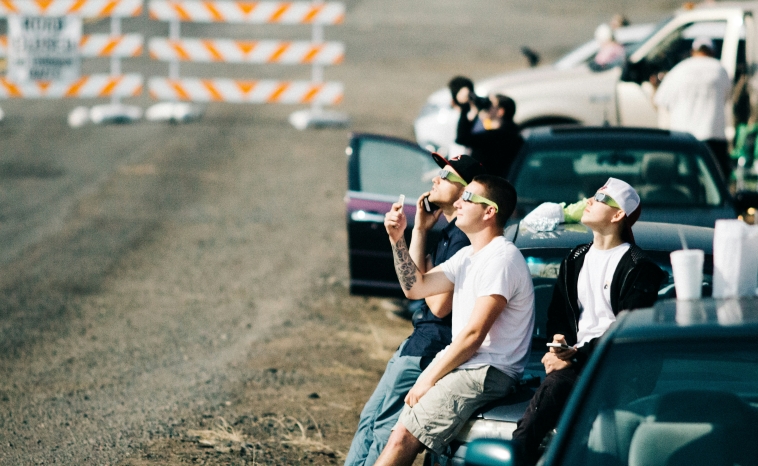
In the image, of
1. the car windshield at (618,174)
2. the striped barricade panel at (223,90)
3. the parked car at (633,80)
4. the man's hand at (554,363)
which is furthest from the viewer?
the striped barricade panel at (223,90)

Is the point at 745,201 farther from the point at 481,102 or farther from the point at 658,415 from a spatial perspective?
the point at 658,415

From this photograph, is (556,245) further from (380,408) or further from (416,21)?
(416,21)

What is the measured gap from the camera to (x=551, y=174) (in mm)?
7902

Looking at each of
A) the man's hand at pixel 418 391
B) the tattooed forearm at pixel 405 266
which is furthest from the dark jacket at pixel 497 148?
the man's hand at pixel 418 391

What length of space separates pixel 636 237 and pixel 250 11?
12602 mm

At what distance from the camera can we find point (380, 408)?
4.80m

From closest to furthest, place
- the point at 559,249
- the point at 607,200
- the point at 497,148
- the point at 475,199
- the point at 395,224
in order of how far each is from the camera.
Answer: the point at 607,200 → the point at 475,199 → the point at 395,224 → the point at 559,249 → the point at 497,148

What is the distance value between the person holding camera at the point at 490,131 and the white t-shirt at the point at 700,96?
8.26ft

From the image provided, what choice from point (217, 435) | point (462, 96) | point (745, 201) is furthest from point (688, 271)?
point (462, 96)

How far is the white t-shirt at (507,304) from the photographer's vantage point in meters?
4.30

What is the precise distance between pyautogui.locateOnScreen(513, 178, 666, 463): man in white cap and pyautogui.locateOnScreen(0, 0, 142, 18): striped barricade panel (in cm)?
1389

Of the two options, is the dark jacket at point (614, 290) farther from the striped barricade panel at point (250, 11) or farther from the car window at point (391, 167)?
the striped barricade panel at point (250, 11)

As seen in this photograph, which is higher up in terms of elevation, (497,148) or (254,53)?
(497,148)

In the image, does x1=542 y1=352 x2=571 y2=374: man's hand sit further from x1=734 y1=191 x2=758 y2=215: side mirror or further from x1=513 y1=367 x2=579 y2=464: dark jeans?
x1=734 y1=191 x2=758 y2=215: side mirror
